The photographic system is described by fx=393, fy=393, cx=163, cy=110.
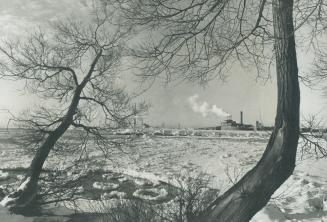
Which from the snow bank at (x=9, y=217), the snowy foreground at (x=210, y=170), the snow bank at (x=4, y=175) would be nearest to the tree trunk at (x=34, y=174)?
the snow bank at (x=9, y=217)

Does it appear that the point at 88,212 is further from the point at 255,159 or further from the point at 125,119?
the point at 255,159

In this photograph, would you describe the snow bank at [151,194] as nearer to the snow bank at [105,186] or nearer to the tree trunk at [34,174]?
the snow bank at [105,186]

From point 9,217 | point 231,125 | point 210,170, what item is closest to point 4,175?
point 9,217

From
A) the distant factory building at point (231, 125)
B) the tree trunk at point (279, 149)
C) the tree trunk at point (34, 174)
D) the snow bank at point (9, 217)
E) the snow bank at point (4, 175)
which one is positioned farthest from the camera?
the distant factory building at point (231, 125)

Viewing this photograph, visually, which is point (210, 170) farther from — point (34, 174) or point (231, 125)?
point (231, 125)

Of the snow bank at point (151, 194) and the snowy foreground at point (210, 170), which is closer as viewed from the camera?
the snowy foreground at point (210, 170)

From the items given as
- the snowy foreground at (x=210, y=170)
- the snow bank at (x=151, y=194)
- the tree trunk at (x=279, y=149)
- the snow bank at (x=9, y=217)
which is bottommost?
the snow bank at (x=9, y=217)

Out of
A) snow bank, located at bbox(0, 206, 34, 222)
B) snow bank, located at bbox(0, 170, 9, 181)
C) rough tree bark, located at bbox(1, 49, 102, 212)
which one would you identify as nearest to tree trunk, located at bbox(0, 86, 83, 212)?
rough tree bark, located at bbox(1, 49, 102, 212)

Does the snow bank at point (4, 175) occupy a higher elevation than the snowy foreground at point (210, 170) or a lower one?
lower
